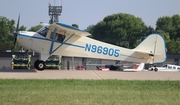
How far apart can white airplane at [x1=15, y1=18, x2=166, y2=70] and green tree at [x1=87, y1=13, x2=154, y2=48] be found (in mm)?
58672

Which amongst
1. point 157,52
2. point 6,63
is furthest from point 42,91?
point 6,63

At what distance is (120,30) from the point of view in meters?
80.4

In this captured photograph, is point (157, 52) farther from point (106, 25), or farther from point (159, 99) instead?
point (106, 25)

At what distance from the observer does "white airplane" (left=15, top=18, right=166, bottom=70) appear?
1852 cm

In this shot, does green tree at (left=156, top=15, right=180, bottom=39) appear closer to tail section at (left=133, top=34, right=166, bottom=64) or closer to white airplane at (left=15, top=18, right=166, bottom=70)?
tail section at (left=133, top=34, right=166, bottom=64)

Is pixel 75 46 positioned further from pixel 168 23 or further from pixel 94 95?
pixel 168 23

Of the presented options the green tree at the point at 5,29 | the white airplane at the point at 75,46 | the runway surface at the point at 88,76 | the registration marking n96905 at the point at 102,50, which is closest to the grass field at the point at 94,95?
the runway surface at the point at 88,76

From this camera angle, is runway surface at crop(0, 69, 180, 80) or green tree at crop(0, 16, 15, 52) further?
green tree at crop(0, 16, 15, 52)

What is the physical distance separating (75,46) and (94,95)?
36.3 feet

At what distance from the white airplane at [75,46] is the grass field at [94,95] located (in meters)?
8.60

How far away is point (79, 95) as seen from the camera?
326 inches

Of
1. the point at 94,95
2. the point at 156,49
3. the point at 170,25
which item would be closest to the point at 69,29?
the point at 156,49

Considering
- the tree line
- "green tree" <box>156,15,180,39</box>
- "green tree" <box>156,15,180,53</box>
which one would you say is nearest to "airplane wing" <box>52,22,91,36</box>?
the tree line

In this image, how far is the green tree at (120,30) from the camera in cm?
8000
